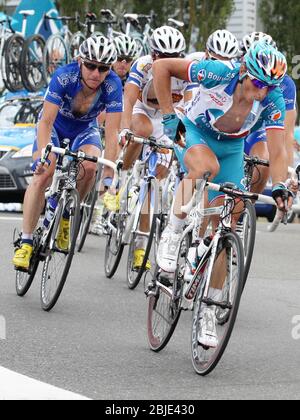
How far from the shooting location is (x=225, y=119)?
8562 mm

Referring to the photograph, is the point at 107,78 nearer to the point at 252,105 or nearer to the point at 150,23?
the point at 252,105

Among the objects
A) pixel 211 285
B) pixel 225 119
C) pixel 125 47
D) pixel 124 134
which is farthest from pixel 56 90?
pixel 125 47

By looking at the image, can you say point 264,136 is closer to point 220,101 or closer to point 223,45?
point 223,45

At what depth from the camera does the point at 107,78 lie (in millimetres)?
10547

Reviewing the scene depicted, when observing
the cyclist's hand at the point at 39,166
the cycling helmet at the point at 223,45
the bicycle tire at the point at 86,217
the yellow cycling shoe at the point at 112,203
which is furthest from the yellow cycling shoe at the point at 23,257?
the bicycle tire at the point at 86,217

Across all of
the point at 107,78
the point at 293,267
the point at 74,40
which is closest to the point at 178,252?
the point at 107,78

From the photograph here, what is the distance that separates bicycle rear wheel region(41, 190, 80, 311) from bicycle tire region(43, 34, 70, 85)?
1565 centimetres

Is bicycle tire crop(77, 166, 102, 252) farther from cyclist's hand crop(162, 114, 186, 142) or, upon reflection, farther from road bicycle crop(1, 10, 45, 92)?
road bicycle crop(1, 10, 45, 92)

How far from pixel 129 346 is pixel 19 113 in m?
13.5

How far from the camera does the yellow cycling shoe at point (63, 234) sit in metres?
9.92

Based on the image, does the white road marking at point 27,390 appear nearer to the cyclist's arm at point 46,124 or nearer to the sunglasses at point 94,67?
the cyclist's arm at point 46,124

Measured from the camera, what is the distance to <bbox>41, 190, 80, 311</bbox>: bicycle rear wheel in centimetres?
959

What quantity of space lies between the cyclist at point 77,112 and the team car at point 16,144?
26.1ft
